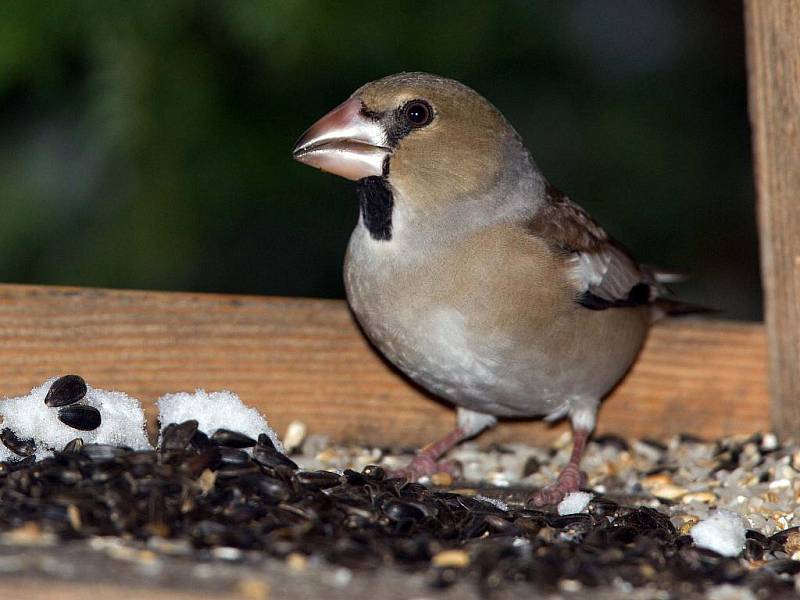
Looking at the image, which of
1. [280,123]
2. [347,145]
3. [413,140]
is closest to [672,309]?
[413,140]

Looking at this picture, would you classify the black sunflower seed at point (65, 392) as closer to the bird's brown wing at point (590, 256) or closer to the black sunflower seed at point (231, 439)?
the black sunflower seed at point (231, 439)

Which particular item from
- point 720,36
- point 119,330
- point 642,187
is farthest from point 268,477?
point 720,36

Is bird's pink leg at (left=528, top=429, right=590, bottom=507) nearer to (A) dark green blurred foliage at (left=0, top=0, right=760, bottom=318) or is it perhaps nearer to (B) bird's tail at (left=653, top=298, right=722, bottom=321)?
(B) bird's tail at (left=653, top=298, right=722, bottom=321)

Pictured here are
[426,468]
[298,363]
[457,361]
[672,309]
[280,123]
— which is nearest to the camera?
[457,361]

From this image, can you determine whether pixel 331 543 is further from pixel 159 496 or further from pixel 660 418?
pixel 660 418

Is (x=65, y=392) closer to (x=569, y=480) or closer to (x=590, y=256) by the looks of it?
(x=569, y=480)

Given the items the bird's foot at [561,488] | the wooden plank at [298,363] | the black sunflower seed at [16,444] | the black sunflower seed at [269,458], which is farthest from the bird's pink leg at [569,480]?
the black sunflower seed at [16,444]
